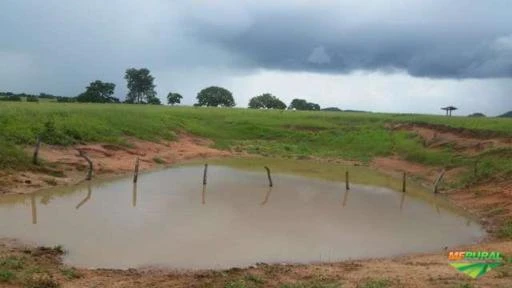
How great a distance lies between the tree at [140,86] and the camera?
111 m

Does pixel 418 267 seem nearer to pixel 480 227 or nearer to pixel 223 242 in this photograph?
pixel 223 242

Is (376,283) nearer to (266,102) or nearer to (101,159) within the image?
(101,159)

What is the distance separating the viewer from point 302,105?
132 m

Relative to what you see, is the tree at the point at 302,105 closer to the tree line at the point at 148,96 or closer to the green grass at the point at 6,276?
the tree line at the point at 148,96

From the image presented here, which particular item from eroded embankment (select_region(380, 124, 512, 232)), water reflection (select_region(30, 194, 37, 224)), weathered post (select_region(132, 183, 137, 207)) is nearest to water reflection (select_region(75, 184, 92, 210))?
water reflection (select_region(30, 194, 37, 224))

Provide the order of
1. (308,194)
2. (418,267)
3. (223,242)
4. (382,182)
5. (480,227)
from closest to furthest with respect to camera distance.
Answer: (418,267)
(223,242)
(480,227)
(308,194)
(382,182)

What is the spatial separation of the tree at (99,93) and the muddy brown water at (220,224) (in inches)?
2590

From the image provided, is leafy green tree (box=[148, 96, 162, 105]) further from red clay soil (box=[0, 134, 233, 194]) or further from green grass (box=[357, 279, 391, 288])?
green grass (box=[357, 279, 391, 288])

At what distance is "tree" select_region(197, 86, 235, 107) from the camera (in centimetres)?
11963

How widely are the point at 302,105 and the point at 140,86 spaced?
39458mm

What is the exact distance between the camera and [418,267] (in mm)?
15102

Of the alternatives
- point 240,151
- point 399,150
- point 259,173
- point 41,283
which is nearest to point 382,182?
point 259,173

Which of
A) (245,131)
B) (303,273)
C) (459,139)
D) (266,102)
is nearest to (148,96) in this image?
(266,102)

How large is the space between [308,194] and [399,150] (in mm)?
22703
